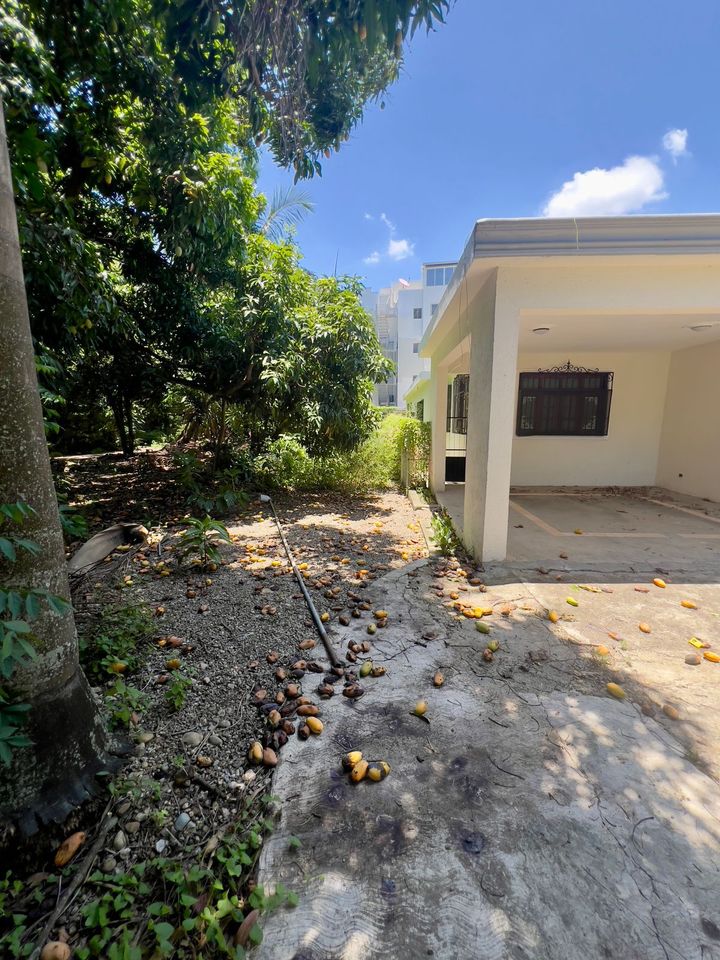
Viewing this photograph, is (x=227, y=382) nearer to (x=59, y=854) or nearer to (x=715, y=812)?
(x=59, y=854)

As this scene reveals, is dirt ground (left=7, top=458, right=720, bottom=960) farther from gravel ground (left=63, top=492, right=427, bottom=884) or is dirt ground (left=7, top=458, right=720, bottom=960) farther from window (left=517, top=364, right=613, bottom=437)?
window (left=517, top=364, right=613, bottom=437)

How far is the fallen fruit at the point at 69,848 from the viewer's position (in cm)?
126

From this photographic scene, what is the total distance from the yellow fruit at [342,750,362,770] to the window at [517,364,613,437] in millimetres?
7041

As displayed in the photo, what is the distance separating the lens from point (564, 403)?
7.57m

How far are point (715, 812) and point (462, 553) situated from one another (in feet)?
9.43

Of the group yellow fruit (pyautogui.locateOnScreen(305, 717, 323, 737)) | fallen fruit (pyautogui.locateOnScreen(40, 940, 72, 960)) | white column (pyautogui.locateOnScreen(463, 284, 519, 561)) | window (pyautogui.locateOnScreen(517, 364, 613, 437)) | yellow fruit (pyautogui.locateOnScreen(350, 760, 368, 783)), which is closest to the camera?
fallen fruit (pyautogui.locateOnScreen(40, 940, 72, 960))

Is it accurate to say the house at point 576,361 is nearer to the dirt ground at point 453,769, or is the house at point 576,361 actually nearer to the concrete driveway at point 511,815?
the dirt ground at point 453,769

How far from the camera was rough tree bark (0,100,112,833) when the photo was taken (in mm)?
1249

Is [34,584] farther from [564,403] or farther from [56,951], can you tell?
[564,403]

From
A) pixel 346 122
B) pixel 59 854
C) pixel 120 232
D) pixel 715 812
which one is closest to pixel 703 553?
pixel 715 812

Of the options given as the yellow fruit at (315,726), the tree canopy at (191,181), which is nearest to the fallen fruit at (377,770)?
the yellow fruit at (315,726)

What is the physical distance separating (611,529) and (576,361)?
3.74 m

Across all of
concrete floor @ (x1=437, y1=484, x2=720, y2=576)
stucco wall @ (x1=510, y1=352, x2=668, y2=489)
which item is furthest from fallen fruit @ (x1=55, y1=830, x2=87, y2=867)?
stucco wall @ (x1=510, y1=352, x2=668, y2=489)

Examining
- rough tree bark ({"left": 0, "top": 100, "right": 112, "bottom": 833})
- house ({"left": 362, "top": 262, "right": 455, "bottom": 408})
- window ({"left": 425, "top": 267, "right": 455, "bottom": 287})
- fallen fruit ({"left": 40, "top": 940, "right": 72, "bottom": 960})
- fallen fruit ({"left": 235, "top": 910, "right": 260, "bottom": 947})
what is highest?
window ({"left": 425, "top": 267, "right": 455, "bottom": 287})
